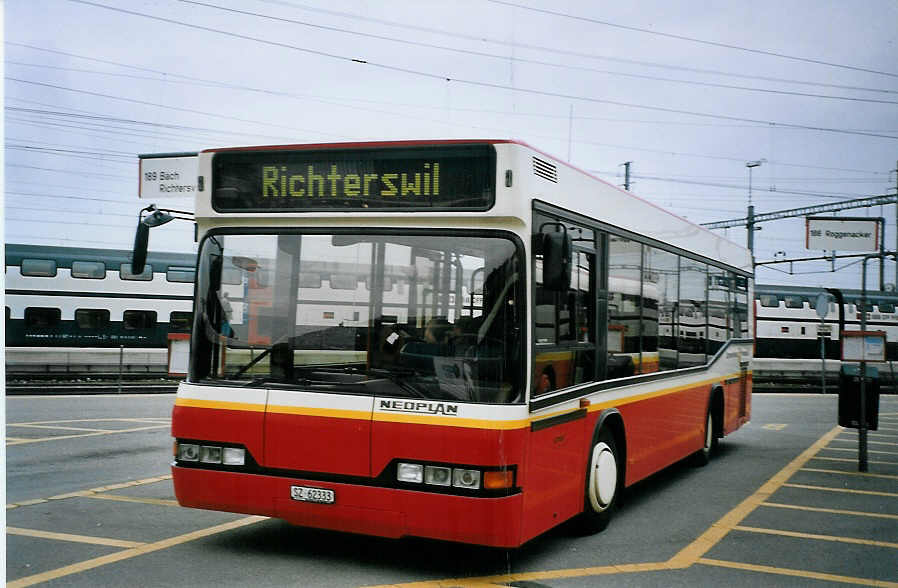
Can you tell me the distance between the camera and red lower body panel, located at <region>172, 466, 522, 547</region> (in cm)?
559

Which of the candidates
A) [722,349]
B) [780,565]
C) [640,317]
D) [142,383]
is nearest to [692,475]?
[722,349]

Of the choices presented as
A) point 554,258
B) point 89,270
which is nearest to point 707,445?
point 554,258

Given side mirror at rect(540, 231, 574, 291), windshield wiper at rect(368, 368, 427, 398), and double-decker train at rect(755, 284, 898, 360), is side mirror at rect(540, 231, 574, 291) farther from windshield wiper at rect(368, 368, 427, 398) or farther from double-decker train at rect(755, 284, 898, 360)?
double-decker train at rect(755, 284, 898, 360)

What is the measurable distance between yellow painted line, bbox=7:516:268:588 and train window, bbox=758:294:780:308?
36.6m

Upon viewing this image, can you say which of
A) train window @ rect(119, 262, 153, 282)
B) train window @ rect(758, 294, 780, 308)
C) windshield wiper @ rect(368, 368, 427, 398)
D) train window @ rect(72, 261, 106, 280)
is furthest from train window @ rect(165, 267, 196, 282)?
windshield wiper @ rect(368, 368, 427, 398)

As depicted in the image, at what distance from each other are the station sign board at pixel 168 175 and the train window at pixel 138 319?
1688cm

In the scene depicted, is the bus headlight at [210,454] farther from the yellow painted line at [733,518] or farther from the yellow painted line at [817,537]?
the yellow painted line at [817,537]

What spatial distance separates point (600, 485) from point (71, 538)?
397 cm

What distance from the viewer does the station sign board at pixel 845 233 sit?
25672 mm

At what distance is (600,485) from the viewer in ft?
23.9

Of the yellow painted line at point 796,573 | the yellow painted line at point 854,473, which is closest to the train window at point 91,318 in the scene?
the yellow painted line at point 854,473

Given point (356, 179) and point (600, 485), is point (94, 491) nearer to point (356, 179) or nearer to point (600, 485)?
point (356, 179)

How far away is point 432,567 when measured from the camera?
628 cm

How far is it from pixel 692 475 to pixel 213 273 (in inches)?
275
